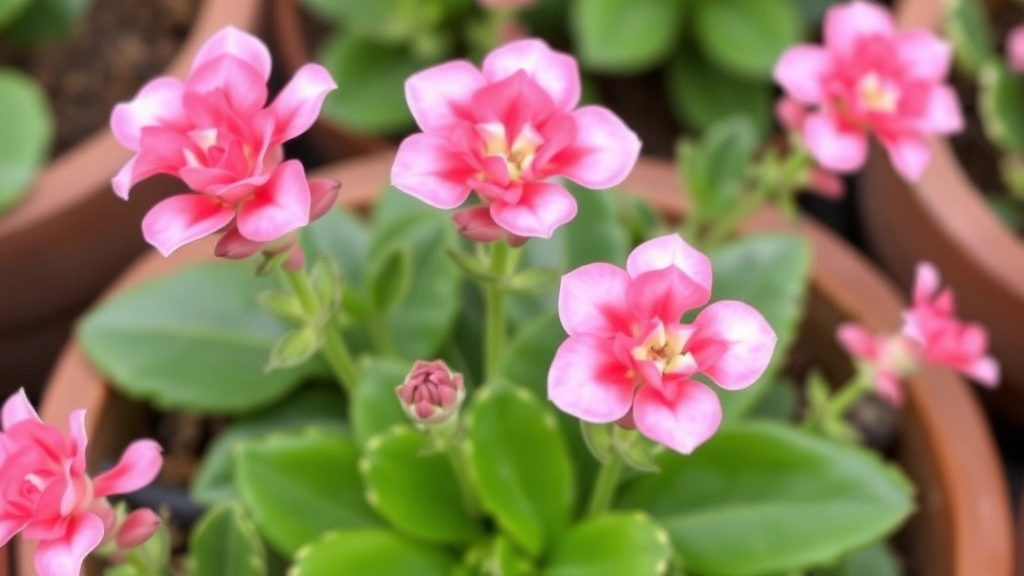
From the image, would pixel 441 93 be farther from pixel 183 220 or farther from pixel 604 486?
pixel 604 486

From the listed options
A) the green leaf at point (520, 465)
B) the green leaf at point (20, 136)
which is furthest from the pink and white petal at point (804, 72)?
the green leaf at point (20, 136)

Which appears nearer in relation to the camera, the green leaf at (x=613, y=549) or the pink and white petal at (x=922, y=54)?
the green leaf at (x=613, y=549)

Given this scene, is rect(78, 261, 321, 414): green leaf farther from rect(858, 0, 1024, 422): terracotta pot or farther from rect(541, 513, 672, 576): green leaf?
rect(858, 0, 1024, 422): terracotta pot

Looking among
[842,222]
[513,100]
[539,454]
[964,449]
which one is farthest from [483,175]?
[842,222]

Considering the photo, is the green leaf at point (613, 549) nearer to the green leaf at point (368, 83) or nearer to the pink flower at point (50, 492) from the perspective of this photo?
the pink flower at point (50, 492)

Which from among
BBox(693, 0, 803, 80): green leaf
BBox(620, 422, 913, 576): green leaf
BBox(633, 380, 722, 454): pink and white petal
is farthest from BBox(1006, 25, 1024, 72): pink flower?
BBox(633, 380, 722, 454): pink and white petal

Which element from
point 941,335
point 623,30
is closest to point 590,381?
point 941,335

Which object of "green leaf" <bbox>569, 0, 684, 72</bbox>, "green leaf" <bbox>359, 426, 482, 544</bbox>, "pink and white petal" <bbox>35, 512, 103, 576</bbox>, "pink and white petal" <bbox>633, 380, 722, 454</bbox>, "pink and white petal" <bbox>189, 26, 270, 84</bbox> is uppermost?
Answer: "pink and white petal" <bbox>189, 26, 270, 84</bbox>
